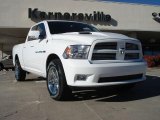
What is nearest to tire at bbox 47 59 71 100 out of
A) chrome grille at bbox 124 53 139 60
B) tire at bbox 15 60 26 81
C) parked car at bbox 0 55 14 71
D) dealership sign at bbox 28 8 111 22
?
chrome grille at bbox 124 53 139 60

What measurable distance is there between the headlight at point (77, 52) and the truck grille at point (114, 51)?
0.16m

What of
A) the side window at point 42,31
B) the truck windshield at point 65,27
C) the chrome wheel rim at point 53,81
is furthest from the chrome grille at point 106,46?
the side window at point 42,31

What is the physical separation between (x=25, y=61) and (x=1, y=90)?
4.00 feet

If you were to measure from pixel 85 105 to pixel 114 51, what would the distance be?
1.22 meters

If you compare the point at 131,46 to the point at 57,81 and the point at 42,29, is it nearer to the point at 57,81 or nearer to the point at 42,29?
the point at 57,81

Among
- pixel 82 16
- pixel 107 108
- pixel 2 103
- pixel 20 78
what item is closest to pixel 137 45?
pixel 107 108

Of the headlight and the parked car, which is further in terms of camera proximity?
the parked car

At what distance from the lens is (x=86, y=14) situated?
91.2 ft

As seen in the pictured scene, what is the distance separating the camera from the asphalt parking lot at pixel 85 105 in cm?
511

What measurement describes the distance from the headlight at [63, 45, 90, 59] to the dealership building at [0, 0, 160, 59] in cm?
2022

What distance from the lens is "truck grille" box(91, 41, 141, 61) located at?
5984 millimetres

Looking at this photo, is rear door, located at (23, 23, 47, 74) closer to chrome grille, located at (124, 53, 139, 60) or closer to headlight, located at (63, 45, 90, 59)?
headlight, located at (63, 45, 90, 59)

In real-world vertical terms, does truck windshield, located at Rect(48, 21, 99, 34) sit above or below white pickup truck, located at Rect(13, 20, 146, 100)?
above

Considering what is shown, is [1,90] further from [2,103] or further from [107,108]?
[107,108]
